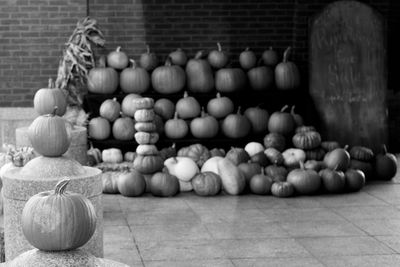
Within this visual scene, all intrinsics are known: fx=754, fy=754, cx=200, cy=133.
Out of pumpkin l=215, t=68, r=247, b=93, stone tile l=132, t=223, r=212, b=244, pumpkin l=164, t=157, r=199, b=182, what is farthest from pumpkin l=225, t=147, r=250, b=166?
stone tile l=132, t=223, r=212, b=244

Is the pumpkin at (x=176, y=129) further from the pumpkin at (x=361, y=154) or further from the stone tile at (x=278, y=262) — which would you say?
the stone tile at (x=278, y=262)

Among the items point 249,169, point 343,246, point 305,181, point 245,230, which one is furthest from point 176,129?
point 343,246

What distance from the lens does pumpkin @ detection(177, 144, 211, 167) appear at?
33.3 ft

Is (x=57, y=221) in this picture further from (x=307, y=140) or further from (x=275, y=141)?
(x=275, y=141)

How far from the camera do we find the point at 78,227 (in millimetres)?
4148

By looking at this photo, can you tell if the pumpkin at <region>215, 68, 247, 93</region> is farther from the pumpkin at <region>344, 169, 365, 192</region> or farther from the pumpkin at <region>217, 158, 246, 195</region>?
the pumpkin at <region>344, 169, 365, 192</region>

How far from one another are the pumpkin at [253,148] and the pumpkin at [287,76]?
1244 mm

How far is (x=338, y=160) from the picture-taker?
954 centimetres

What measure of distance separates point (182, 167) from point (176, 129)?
117 cm

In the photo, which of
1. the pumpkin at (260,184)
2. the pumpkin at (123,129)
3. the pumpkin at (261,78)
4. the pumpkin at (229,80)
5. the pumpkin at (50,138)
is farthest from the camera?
the pumpkin at (261,78)

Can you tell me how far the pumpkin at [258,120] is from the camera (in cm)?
1091

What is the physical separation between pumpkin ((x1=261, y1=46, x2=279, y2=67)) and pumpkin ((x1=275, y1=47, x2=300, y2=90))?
0.19 m

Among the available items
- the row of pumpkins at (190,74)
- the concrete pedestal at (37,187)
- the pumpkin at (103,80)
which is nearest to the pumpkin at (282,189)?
the row of pumpkins at (190,74)

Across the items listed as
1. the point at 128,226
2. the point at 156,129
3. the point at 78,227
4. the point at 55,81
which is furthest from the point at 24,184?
the point at 55,81
